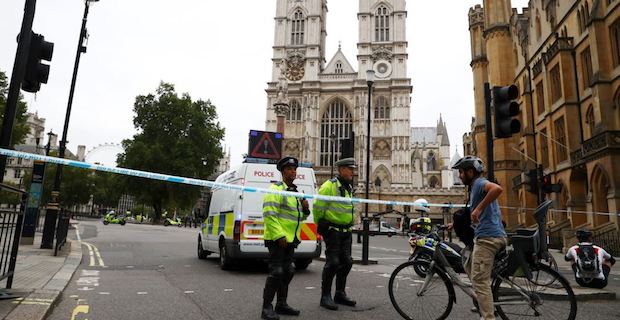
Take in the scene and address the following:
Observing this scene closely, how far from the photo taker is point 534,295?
4.22m

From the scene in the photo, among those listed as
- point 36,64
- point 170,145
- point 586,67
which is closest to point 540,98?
point 586,67

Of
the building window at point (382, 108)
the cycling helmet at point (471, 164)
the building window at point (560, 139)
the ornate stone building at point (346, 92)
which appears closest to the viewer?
the cycling helmet at point (471, 164)

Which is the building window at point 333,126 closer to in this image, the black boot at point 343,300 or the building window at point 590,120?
the building window at point 590,120

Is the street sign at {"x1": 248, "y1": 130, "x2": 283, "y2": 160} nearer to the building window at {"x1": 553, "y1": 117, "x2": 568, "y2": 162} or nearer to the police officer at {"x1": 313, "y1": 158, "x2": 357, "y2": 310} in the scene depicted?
the police officer at {"x1": 313, "y1": 158, "x2": 357, "y2": 310}

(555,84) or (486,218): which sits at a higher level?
(555,84)

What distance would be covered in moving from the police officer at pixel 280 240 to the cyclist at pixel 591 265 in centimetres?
585

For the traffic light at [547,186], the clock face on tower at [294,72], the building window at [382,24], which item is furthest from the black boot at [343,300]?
the building window at [382,24]

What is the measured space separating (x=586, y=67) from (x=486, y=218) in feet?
65.7

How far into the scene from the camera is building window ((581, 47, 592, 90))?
1952 cm

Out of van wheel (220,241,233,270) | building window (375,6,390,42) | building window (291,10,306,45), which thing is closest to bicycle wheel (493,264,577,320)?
van wheel (220,241,233,270)

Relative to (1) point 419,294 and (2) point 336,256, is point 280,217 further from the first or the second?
(1) point 419,294

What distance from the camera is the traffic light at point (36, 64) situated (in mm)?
5480

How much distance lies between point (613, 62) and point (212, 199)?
57.6 ft

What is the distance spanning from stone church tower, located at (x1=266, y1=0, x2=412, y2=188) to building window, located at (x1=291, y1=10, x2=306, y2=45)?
155 millimetres
